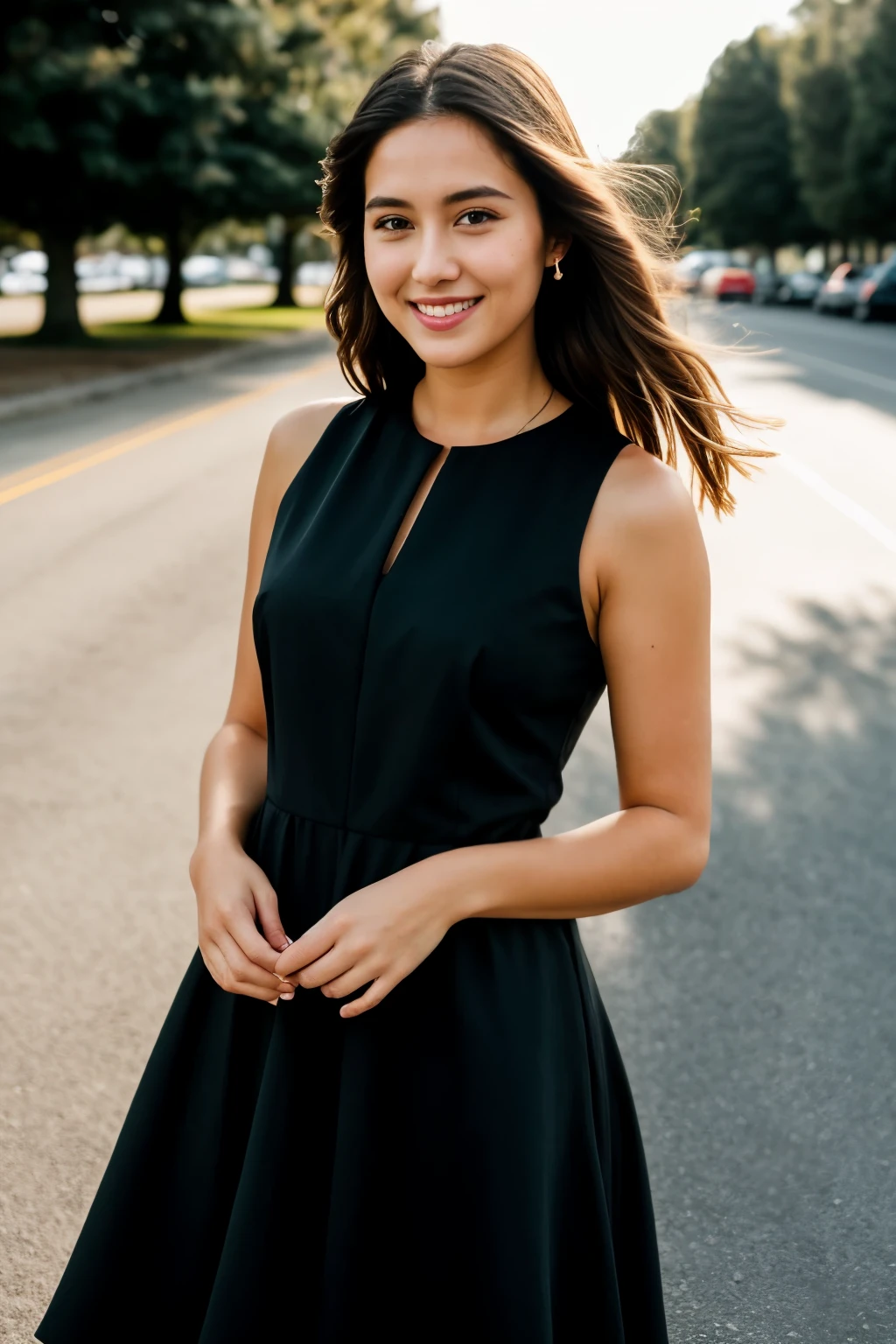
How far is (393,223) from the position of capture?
178 centimetres

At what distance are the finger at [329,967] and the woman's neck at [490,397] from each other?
67 centimetres

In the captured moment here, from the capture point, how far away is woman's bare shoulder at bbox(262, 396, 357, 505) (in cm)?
197

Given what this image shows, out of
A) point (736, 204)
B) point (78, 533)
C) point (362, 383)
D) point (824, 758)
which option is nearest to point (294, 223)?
point (736, 204)

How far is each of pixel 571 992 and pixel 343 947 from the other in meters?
0.37

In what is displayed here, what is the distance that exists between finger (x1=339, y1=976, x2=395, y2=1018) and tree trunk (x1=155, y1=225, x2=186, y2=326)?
111 feet

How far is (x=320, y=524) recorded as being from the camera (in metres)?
1.83

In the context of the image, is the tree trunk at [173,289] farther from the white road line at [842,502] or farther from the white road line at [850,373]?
the white road line at [842,502]

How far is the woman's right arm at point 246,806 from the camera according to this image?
1.71 m

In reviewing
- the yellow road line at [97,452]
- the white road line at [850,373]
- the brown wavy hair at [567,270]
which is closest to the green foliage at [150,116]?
the yellow road line at [97,452]

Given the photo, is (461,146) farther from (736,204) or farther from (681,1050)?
(736,204)

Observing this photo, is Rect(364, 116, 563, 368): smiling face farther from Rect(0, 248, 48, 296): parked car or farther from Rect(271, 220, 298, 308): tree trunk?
Rect(0, 248, 48, 296): parked car

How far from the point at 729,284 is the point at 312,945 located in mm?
50588

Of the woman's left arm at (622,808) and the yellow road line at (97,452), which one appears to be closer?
the woman's left arm at (622,808)

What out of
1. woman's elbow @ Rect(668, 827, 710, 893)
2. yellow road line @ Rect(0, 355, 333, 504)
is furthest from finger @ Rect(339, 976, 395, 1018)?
yellow road line @ Rect(0, 355, 333, 504)
